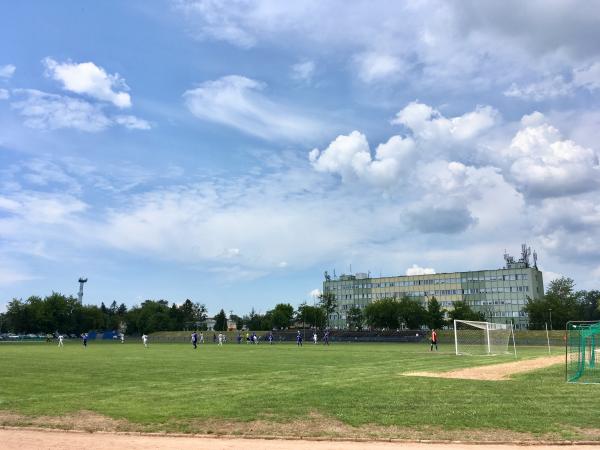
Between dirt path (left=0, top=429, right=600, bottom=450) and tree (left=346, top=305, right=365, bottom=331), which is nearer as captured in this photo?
dirt path (left=0, top=429, right=600, bottom=450)

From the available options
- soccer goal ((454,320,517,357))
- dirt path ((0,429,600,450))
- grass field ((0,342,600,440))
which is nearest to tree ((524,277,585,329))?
soccer goal ((454,320,517,357))

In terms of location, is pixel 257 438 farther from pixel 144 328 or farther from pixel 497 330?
pixel 144 328

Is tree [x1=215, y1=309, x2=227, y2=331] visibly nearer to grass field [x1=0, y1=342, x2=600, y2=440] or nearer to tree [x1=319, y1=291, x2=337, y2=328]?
tree [x1=319, y1=291, x2=337, y2=328]

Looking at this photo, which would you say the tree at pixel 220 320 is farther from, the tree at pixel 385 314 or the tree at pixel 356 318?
the tree at pixel 385 314

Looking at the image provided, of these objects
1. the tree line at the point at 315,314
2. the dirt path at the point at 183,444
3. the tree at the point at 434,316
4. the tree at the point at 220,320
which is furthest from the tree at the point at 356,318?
the dirt path at the point at 183,444

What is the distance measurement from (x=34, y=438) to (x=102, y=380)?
11.9m

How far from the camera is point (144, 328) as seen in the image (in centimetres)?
16138

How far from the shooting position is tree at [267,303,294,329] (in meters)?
156

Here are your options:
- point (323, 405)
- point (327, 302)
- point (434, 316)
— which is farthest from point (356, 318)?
point (323, 405)

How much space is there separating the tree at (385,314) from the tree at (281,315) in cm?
3194

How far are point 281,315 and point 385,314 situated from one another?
3737 centimetres

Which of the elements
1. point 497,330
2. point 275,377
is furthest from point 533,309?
point 275,377

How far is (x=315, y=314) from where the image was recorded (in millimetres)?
153500

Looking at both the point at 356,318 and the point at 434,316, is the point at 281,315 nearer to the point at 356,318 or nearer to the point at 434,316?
the point at 356,318
